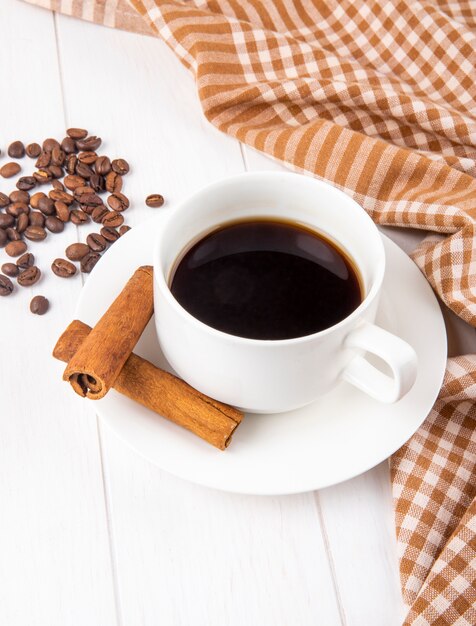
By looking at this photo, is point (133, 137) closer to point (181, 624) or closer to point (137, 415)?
point (137, 415)

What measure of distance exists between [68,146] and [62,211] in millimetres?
143

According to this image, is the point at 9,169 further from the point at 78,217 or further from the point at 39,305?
the point at 39,305

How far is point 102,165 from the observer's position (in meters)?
1.31

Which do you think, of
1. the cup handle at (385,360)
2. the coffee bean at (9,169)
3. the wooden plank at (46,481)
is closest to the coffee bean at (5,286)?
the wooden plank at (46,481)

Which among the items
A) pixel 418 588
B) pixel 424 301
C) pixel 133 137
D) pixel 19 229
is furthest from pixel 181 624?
pixel 133 137

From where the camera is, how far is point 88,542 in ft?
3.20

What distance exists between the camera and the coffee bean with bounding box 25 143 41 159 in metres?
1.32

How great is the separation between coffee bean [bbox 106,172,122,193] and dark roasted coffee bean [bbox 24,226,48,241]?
0.45ft

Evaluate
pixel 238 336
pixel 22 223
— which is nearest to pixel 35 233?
pixel 22 223

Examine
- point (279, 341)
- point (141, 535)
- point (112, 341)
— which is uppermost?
point (279, 341)

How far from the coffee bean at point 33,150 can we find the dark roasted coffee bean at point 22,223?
0.14 m

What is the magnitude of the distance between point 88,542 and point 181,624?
15cm

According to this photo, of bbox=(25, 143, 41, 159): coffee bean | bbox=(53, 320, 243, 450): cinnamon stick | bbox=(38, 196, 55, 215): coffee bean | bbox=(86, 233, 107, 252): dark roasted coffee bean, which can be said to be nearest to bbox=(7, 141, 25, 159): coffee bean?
bbox=(25, 143, 41, 159): coffee bean

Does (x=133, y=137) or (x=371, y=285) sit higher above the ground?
(x=371, y=285)
